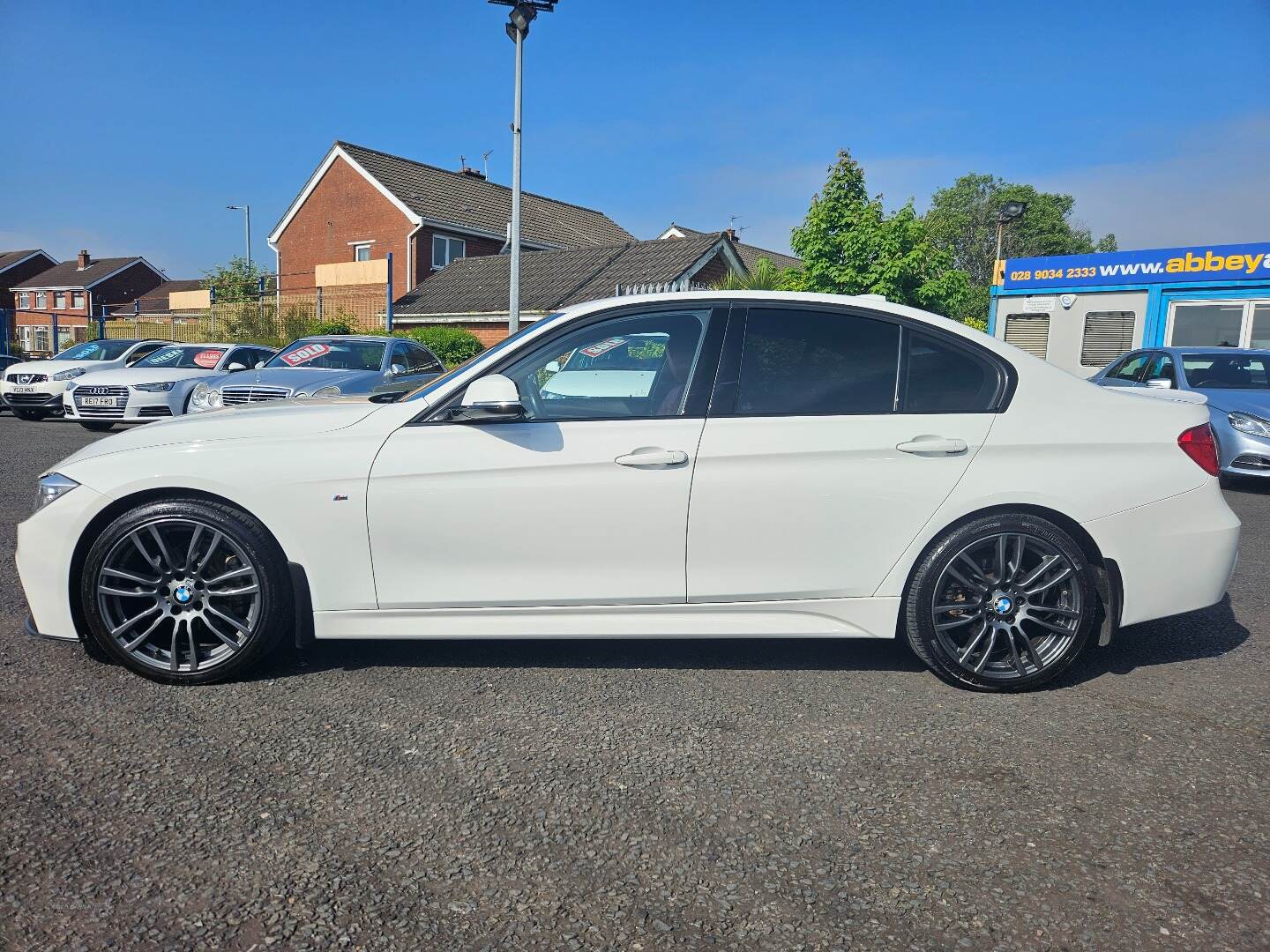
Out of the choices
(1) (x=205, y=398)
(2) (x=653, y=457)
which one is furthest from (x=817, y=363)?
(1) (x=205, y=398)

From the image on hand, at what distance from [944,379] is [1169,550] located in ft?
3.74

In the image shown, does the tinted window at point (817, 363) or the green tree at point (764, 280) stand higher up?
the green tree at point (764, 280)

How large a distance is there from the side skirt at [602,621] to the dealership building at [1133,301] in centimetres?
1218

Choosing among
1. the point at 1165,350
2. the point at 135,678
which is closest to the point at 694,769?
the point at 135,678

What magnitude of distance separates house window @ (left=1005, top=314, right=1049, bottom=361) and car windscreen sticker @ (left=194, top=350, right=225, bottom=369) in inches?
536

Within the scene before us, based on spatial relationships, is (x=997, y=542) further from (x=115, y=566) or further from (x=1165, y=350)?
(x=1165, y=350)

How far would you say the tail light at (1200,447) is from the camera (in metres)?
3.90

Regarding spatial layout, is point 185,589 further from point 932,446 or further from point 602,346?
point 932,446

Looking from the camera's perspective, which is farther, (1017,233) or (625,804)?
(1017,233)

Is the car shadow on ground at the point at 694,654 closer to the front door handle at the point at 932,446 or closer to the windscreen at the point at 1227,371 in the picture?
the front door handle at the point at 932,446

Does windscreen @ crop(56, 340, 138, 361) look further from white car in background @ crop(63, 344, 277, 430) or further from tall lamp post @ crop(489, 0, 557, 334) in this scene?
tall lamp post @ crop(489, 0, 557, 334)

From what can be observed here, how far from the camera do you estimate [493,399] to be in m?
3.57

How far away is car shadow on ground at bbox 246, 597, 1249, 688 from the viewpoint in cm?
409

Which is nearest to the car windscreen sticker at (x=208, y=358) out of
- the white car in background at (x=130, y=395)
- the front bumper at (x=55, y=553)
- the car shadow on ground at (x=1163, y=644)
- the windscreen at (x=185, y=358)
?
the windscreen at (x=185, y=358)
